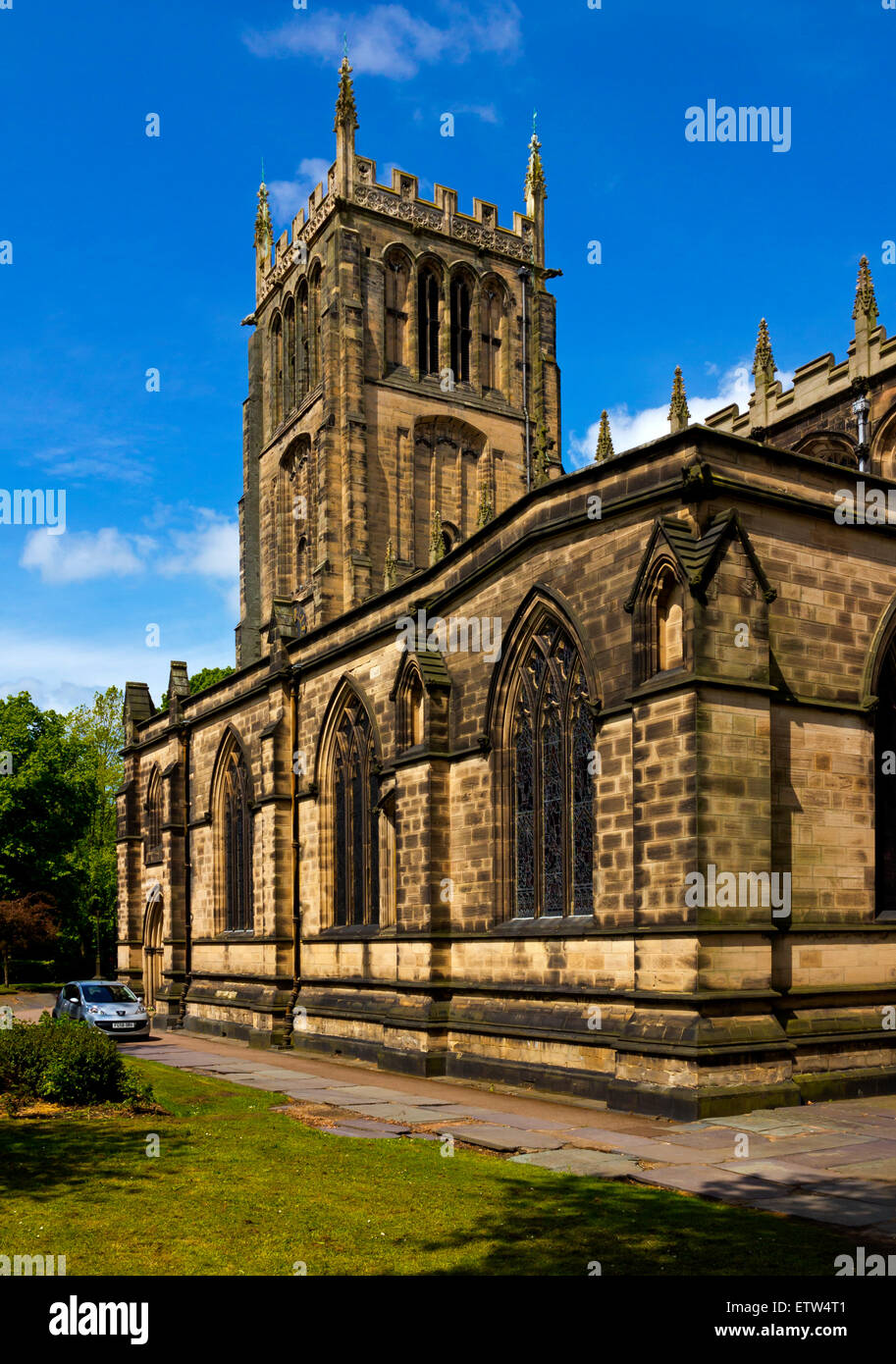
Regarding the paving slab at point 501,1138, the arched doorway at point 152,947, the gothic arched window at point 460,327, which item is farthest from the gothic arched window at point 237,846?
the gothic arched window at point 460,327

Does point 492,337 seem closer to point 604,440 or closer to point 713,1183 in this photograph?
point 604,440

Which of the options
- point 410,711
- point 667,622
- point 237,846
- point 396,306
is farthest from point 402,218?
point 667,622

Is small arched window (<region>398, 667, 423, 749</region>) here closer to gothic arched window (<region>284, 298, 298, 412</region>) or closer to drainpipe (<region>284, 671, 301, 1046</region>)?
drainpipe (<region>284, 671, 301, 1046</region>)

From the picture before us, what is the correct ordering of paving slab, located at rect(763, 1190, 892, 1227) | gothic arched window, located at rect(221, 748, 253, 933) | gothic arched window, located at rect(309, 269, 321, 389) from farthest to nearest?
gothic arched window, located at rect(309, 269, 321, 389)
gothic arched window, located at rect(221, 748, 253, 933)
paving slab, located at rect(763, 1190, 892, 1227)

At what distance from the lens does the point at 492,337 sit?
51312 mm

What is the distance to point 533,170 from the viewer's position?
53.9 metres

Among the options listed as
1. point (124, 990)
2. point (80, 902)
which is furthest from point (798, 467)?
point (80, 902)

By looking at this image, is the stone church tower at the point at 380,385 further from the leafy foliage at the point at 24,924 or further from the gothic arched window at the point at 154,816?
the leafy foliage at the point at 24,924

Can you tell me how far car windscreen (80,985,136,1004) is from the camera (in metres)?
29.7

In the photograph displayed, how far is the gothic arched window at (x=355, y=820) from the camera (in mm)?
24047

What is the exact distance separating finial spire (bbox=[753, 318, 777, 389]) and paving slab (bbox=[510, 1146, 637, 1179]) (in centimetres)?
2673

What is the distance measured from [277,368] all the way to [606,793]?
41.4m

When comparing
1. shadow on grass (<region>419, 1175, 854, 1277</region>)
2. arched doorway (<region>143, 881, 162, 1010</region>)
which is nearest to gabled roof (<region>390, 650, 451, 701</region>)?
shadow on grass (<region>419, 1175, 854, 1277</region>)
